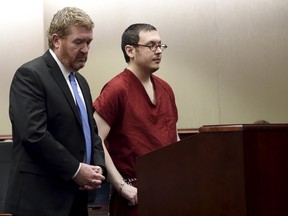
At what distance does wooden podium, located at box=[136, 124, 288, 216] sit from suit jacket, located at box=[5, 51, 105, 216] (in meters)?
0.47

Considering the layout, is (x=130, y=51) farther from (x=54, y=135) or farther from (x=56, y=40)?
(x=54, y=135)

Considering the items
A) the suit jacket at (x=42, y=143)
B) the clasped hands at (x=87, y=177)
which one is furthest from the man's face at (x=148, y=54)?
the clasped hands at (x=87, y=177)

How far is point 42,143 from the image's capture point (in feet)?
6.60

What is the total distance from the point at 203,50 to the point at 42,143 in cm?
280

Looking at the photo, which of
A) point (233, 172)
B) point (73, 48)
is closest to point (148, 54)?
point (73, 48)

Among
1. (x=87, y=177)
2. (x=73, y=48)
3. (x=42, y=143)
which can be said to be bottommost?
(x=87, y=177)

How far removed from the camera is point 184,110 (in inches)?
182

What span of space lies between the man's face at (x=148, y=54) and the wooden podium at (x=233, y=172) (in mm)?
962

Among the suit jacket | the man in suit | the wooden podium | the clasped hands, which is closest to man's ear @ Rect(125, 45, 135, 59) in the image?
the man in suit

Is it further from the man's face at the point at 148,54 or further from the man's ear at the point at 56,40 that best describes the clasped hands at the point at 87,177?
the man's face at the point at 148,54

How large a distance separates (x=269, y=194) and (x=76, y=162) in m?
0.73

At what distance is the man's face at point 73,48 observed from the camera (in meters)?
2.22

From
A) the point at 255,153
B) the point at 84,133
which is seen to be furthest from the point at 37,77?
the point at 255,153

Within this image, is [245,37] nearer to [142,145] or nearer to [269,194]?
[142,145]
